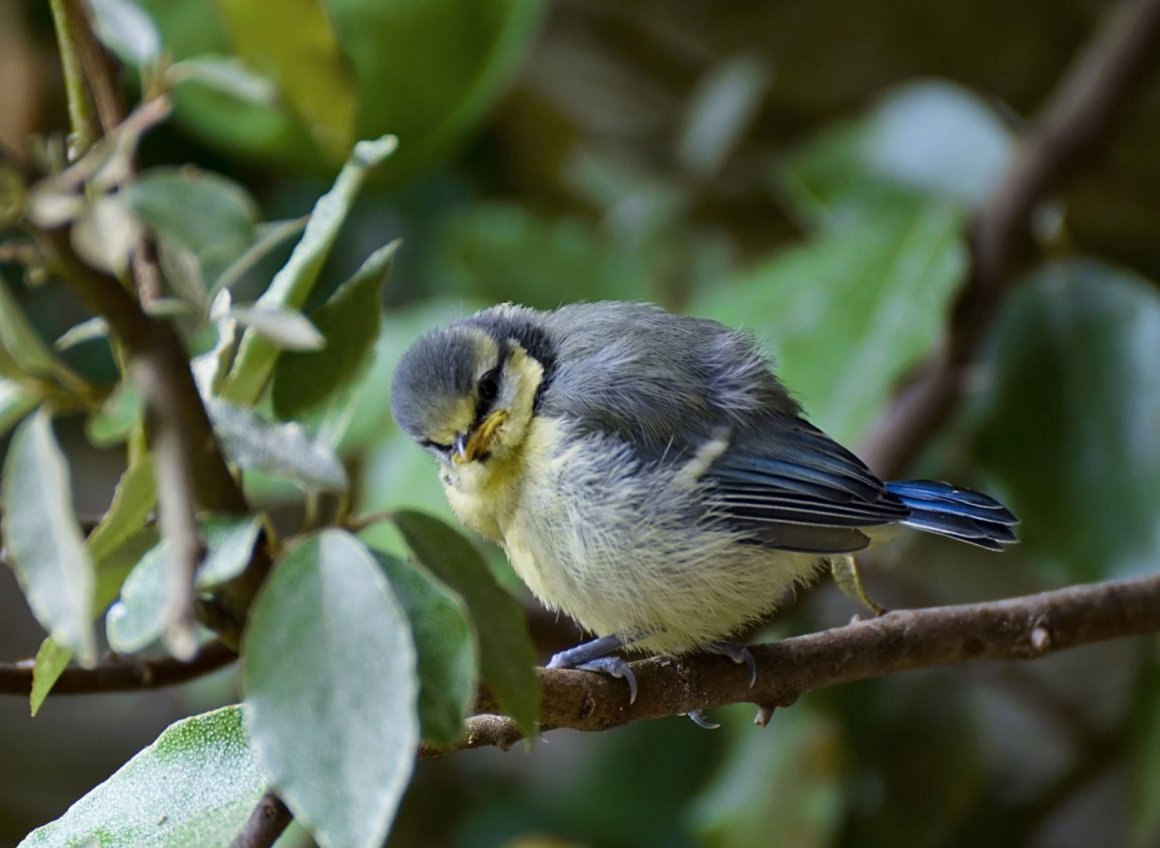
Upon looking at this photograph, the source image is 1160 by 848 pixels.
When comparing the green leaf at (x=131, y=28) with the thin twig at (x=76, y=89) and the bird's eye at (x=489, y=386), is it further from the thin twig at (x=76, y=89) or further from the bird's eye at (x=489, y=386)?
the bird's eye at (x=489, y=386)

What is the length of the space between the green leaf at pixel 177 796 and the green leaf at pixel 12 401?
0.21m

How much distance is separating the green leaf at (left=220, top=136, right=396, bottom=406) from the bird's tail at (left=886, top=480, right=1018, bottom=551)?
476 millimetres

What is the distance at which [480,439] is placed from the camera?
0.86 meters

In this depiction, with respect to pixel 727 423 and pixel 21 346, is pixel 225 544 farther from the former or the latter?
pixel 727 423

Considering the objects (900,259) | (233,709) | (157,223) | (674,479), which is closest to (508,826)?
(900,259)

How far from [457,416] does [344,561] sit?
1.42 ft

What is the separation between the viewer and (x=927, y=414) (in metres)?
1.38

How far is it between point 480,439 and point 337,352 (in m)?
0.30

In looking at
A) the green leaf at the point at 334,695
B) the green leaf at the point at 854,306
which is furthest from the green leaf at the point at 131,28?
the green leaf at the point at 854,306

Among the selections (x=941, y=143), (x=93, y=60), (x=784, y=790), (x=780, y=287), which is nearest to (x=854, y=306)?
(x=780, y=287)

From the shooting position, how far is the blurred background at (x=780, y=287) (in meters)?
1.32

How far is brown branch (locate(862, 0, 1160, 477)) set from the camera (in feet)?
4.64

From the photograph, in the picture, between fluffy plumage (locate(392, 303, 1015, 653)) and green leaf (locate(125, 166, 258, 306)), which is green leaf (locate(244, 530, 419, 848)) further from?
fluffy plumage (locate(392, 303, 1015, 653))

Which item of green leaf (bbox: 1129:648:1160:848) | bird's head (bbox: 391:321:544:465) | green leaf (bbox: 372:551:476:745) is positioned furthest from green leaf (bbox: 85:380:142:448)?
green leaf (bbox: 1129:648:1160:848)
